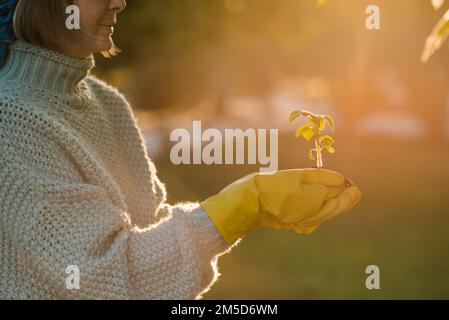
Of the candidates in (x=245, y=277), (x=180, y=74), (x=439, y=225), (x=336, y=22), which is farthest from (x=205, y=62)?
(x=245, y=277)

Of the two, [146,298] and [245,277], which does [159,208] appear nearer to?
[146,298]

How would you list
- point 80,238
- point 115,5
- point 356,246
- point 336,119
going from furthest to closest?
point 336,119 → point 356,246 → point 115,5 → point 80,238

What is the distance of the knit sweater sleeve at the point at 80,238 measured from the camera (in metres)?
2.64

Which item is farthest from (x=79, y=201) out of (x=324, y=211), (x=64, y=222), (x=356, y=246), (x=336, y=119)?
(x=336, y=119)

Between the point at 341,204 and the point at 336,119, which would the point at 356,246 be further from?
the point at 336,119

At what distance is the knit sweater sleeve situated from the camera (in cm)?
264

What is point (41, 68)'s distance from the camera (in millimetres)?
2885

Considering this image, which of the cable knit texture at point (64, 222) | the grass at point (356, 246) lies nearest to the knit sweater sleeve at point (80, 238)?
the cable knit texture at point (64, 222)

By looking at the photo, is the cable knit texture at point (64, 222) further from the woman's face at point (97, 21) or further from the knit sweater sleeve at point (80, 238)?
the woman's face at point (97, 21)

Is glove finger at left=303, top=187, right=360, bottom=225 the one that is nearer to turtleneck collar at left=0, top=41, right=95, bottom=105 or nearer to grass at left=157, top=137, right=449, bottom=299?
turtleneck collar at left=0, top=41, right=95, bottom=105

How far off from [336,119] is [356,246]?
19.4m

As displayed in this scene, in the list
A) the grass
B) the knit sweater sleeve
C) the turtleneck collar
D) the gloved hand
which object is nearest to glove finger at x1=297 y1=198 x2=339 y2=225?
the gloved hand

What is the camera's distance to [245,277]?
29.7ft
